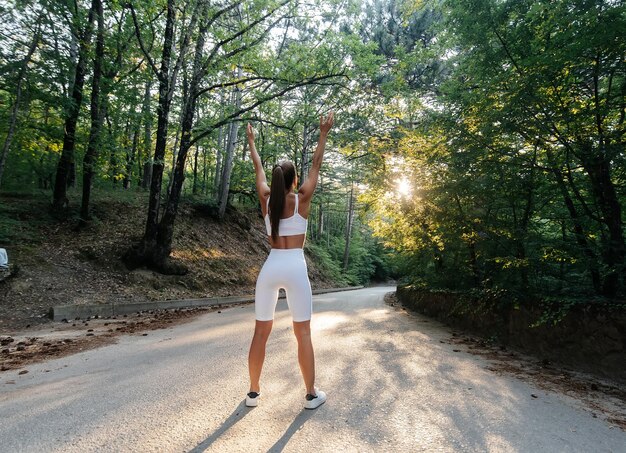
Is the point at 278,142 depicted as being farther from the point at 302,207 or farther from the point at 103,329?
the point at 302,207

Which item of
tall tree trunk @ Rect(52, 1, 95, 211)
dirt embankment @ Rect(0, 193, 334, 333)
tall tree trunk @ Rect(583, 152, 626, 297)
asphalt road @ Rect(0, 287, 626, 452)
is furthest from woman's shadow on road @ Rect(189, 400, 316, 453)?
tall tree trunk @ Rect(52, 1, 95, 211)

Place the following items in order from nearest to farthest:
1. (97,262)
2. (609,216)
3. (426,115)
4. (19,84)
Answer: (609,216) → (426,115) → (19,84) → (97,262)

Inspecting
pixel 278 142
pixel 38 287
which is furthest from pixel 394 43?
pixel 38 287

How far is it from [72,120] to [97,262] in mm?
Result: 4857

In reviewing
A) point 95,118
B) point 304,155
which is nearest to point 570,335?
point 95,118

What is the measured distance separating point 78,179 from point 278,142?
12.0 meters

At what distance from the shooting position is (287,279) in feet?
10.3

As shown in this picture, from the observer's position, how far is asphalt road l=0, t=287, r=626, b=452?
8.41 feet

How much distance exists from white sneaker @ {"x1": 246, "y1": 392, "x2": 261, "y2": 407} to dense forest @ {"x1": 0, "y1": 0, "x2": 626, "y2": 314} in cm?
434

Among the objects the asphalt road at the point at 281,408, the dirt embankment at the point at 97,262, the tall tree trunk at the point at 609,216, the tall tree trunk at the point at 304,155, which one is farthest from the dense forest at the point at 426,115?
the tall tree trunk at the point at 304,155

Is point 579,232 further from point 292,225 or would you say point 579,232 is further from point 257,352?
point 257,352

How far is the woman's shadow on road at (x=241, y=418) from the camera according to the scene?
96.7 inches

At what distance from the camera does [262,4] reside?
1251 centimetres

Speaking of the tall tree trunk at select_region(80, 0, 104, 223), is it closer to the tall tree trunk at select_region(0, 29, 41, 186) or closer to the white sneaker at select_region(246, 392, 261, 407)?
the tall tree trunk at select_region(0, 29, 41, 186)
